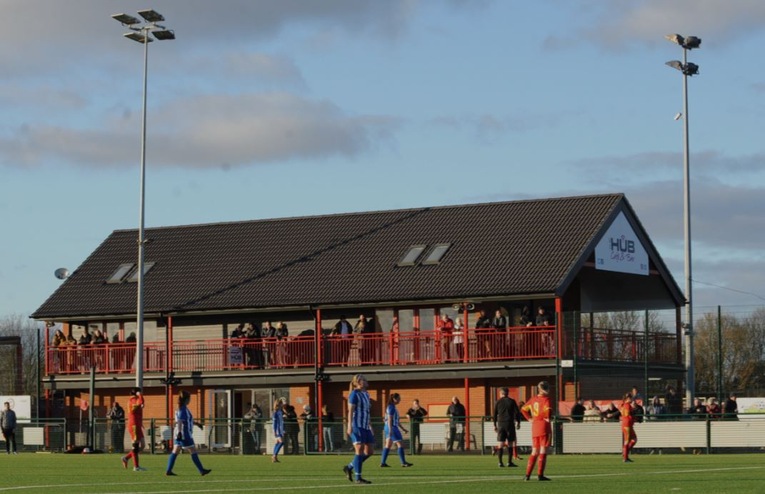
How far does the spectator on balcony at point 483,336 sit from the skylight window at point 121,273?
1510cm

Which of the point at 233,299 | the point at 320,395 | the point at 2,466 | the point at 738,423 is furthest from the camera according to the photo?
the point at 233,299

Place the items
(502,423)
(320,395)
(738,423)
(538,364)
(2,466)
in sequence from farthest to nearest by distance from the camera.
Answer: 1. (320,395)
2. (538,364)
3. (738,423)
4. (2,466)
5. (502,423)

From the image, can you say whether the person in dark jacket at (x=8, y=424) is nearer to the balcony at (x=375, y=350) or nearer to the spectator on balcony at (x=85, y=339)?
the balcony at (x=375, y=350)

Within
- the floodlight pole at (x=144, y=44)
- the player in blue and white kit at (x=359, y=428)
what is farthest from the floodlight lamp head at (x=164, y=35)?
the player in blue and white kit at (x=359, y=428)

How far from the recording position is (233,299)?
51188 mm

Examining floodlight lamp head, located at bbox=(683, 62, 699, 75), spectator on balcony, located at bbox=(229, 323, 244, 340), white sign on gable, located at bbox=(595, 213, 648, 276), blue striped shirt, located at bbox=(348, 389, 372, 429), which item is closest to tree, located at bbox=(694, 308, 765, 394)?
white sign on gable, located at bbox=(595, 213, 648, 276)

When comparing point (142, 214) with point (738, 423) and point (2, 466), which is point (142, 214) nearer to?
point (2, 466)

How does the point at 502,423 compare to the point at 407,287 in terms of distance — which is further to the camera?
the point at 407,287

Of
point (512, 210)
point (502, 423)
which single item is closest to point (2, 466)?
point (502, 423)

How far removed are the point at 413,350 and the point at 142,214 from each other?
9347 millimetres

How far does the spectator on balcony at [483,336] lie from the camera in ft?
150

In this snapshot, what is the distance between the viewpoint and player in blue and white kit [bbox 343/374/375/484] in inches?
901

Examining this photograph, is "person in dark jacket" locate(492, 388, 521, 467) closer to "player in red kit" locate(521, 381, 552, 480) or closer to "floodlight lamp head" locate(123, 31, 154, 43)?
"player in red kit" locate(521, 381, 552, 480)

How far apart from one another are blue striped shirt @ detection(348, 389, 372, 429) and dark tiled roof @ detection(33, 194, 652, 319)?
Answer: 875 inches
